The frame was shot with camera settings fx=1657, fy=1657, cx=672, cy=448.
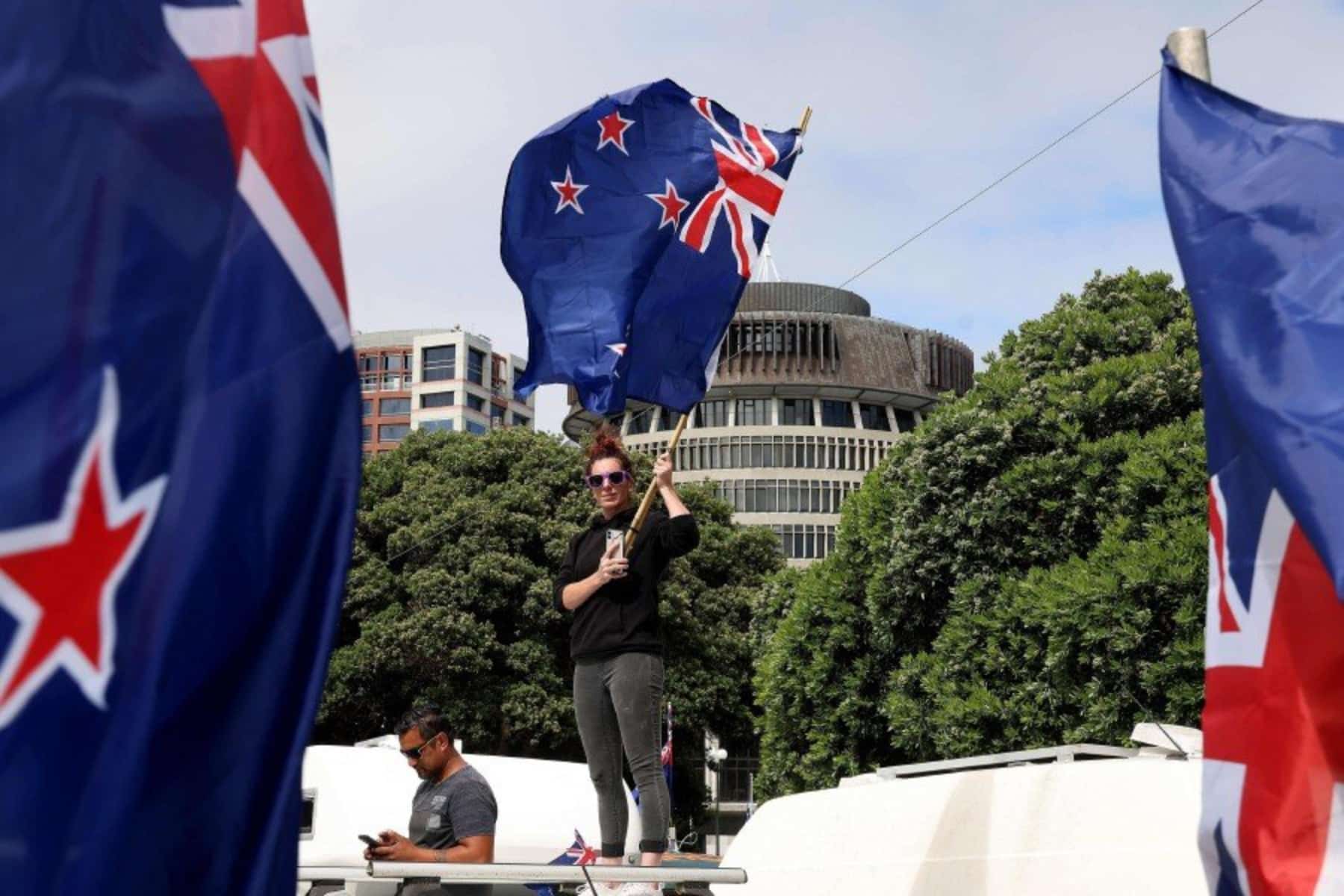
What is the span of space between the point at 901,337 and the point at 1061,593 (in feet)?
238

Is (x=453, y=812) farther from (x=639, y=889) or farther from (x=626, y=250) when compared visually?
(x=626, y=250)

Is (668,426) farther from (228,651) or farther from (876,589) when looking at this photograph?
(228,651)

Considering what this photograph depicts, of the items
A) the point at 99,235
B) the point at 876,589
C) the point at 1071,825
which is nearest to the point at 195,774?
the point at 99,235

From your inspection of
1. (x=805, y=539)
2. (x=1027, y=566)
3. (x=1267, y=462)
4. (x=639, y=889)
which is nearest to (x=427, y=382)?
(x=805, y=539)

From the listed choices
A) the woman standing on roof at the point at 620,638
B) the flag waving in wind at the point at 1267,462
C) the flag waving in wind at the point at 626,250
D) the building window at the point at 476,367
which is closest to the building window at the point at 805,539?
the building window at the point at 476,367

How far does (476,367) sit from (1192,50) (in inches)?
5083

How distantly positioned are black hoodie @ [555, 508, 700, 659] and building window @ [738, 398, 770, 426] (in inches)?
3223

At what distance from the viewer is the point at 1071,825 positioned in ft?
19.4

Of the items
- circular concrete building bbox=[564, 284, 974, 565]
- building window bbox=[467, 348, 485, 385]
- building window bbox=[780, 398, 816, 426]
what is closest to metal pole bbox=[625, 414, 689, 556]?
circular concrete building bbox=[564, 284, 974, 565]

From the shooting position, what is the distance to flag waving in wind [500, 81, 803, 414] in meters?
8.20

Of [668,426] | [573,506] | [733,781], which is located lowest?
[733,781]

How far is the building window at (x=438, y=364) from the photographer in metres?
131

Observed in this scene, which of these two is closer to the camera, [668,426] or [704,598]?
[704,598]

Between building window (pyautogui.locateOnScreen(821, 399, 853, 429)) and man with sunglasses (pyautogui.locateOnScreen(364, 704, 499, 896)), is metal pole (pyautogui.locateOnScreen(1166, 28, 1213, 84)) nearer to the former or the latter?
man with sunglasses (pyautogui.locateOnScreen(364, 704, 499, 896))
